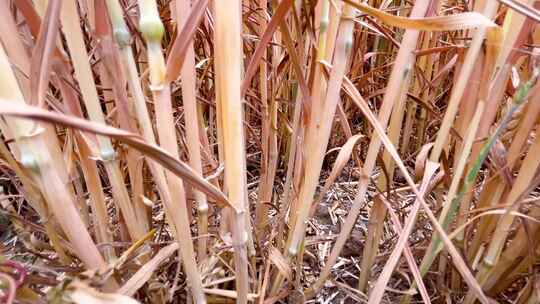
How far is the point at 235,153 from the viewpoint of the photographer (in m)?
0.31

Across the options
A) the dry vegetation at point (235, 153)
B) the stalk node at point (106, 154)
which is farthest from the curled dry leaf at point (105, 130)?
the stalk node at point (106, 154)

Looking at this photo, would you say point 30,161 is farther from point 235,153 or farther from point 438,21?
point 438,21

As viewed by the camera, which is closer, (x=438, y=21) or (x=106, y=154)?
(x=438, y=21)

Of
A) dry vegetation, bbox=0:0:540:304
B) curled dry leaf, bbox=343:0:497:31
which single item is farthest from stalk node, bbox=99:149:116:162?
curled dry leaf, bbox=343:0:497:31

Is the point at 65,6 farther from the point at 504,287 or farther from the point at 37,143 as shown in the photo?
the point at 504,287

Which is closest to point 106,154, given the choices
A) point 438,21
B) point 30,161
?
point 30,161

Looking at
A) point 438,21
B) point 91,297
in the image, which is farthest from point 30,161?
point 438,21

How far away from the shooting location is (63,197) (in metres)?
0.30

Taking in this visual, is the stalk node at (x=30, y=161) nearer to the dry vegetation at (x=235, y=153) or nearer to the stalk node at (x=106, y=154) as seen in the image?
the dry vegetation at (x=235, y=153)

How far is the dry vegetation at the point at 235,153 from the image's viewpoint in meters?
0.29

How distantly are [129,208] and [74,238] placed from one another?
0.11 meters

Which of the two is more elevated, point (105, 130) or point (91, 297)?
point (105, 130)

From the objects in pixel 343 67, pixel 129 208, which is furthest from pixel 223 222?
pixel 343 67

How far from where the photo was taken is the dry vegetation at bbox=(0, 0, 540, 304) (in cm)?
29
